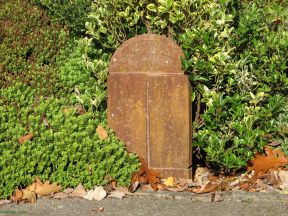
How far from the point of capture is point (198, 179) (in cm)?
553

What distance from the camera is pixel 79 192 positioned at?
196 inches

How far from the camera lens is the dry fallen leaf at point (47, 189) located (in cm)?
493

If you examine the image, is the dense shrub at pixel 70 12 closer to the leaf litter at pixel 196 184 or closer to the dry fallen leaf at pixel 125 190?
the leaf litter at pixel 196 184

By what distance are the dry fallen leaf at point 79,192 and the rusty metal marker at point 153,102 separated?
622 millimetres

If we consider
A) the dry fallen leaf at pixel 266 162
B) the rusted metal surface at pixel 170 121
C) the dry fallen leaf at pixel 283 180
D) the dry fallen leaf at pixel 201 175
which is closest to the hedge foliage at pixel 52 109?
the rusted metal surface at pixel 170 121

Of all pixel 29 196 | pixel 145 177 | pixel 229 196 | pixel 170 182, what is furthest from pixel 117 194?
pixel 229 196

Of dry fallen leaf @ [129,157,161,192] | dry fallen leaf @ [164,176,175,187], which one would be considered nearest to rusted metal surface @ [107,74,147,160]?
dry fallen leaf @ [129,157,161,192]

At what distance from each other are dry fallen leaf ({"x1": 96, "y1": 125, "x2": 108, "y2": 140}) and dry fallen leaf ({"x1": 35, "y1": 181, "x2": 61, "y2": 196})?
0.58 metres

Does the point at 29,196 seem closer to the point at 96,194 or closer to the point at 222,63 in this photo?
the point at 96,194

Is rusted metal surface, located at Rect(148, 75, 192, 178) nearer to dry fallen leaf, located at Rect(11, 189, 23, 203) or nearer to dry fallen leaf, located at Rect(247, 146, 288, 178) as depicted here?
dry fallen leaf, located at Rect(247, 146, 288, 178)

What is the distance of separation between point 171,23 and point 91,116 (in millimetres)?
1269

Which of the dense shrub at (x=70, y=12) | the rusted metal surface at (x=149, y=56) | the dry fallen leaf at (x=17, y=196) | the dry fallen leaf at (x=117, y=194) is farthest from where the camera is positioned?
the dense shrub at (x=70, y=12)

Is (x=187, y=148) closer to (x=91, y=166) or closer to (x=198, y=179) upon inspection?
(x=198, y=179)

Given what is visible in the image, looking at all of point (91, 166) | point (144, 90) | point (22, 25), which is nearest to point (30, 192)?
point (91, 166)
